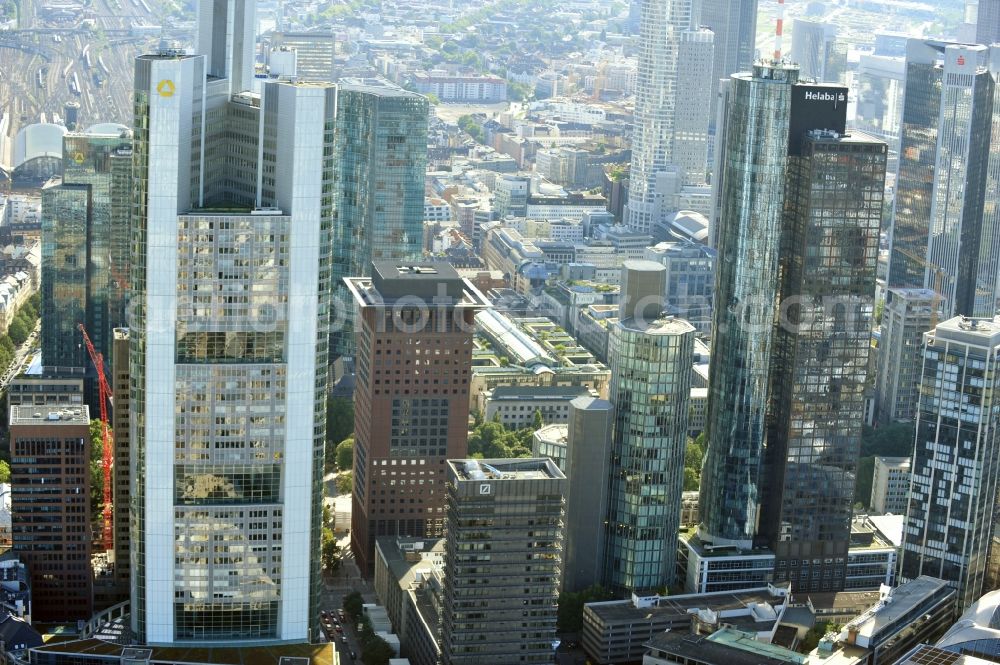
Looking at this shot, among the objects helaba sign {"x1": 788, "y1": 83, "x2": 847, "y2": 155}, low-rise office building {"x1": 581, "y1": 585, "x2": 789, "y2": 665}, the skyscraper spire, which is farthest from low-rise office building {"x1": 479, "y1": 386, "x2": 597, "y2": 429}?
the skyscraper spire

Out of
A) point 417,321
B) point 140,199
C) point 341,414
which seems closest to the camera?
point 140,199

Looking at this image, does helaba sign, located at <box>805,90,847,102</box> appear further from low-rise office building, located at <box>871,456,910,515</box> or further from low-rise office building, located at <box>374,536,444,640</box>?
low-rise office building, located at <box>374,536,444,640</box>

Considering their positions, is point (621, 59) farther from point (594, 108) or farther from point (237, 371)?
point (237, 371)

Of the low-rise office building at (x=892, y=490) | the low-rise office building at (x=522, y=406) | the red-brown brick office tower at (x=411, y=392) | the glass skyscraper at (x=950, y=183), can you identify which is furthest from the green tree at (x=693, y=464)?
the glass skyscraper at (x=950, y=183)

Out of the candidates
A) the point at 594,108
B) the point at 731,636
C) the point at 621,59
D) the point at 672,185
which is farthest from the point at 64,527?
the point at 621,59

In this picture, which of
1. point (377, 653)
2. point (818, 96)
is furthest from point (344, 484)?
point (818, 96)
